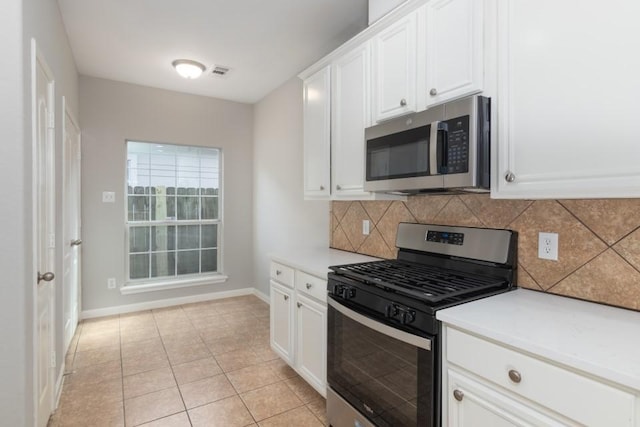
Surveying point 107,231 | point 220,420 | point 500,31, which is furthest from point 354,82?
point 107,231

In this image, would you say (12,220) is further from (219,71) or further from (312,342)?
(219,71)

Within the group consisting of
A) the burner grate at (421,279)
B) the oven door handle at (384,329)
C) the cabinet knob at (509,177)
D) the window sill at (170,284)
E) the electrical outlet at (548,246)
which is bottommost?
the window sill at (170,284)

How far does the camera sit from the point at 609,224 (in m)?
1.33

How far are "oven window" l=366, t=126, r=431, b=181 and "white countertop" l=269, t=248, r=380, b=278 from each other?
63 cm

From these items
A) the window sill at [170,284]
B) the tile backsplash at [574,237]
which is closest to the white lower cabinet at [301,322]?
the tile backsplash at [574,237]

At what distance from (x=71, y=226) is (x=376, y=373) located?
3.07 metres

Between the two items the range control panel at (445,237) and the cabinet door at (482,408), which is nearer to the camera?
the cabinet door at (482,408)

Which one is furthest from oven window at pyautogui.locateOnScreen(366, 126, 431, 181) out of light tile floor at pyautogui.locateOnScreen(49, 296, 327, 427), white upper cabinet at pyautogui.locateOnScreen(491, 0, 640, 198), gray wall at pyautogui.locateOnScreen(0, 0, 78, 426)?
gray wall at pyautogui.locateOnScreen(0, 0, 78, 426)

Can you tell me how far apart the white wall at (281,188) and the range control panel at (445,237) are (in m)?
1.28

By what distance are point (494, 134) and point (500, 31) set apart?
0.42m

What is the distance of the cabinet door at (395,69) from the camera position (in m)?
1.79

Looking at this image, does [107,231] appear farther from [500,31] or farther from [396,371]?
[500,31]

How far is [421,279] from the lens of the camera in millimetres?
1616

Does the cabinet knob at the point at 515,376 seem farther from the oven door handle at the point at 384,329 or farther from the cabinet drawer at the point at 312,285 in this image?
the cabinet drawer at the point at 312,285
